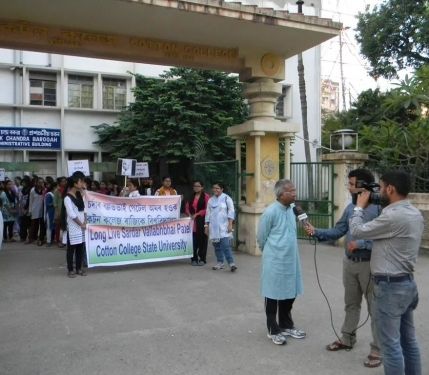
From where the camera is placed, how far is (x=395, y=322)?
3.43 metres

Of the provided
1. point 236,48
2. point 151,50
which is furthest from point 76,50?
point 236,48

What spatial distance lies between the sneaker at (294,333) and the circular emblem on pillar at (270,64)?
6.12 metres

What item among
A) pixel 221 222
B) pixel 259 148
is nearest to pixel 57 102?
pixel 259 148

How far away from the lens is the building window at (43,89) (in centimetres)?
1767

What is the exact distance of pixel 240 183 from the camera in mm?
10281

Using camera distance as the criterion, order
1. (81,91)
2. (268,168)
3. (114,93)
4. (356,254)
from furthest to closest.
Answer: (114,93) → (81,91) → (268,168) → (356,254)

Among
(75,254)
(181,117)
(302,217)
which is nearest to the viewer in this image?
(302,217)

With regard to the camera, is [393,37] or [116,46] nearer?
[116,46]

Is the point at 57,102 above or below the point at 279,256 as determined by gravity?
above

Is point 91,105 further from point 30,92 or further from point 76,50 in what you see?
point 76,50

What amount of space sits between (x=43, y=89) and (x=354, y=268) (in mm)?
16263

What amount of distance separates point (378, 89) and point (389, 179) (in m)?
21.5

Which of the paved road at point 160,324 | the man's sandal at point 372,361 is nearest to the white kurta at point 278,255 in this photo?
the paved road at point 160,324

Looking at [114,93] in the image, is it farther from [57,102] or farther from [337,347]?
[337,347]
